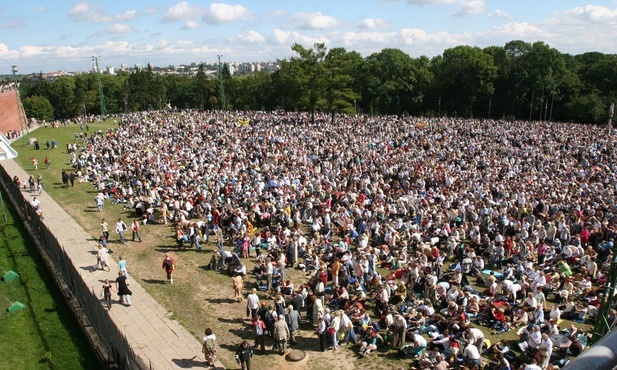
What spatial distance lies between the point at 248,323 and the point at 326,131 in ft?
102

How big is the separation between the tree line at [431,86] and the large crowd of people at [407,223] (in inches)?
785

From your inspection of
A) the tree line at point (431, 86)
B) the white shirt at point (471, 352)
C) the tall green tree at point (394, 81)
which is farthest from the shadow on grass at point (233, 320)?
the tall green tree at point (394, 81)

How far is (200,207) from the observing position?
23.1 meters

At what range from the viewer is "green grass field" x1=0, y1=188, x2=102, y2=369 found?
12.7 metres

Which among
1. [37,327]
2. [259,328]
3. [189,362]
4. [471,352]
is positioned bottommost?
[37,327]

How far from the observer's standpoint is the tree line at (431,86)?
57.4 meters

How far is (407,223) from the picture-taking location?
65.0 ft

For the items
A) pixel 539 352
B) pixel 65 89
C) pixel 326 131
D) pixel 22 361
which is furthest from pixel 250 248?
pixel 65 89

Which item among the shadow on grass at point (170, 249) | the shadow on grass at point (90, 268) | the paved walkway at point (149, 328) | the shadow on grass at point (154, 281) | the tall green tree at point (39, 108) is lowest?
the paved walkway at point (149, 328)

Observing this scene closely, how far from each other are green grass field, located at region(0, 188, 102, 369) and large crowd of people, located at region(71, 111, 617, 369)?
199 inches

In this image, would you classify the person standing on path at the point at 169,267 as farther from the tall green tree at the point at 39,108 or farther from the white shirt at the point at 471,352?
the tall green tree at the point at 39,108

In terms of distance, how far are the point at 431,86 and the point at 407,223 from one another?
55.1 metres

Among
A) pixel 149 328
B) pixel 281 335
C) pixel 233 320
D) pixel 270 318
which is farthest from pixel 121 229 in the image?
pixel 281 335

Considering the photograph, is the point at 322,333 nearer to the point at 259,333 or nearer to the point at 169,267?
the point at 259,333
